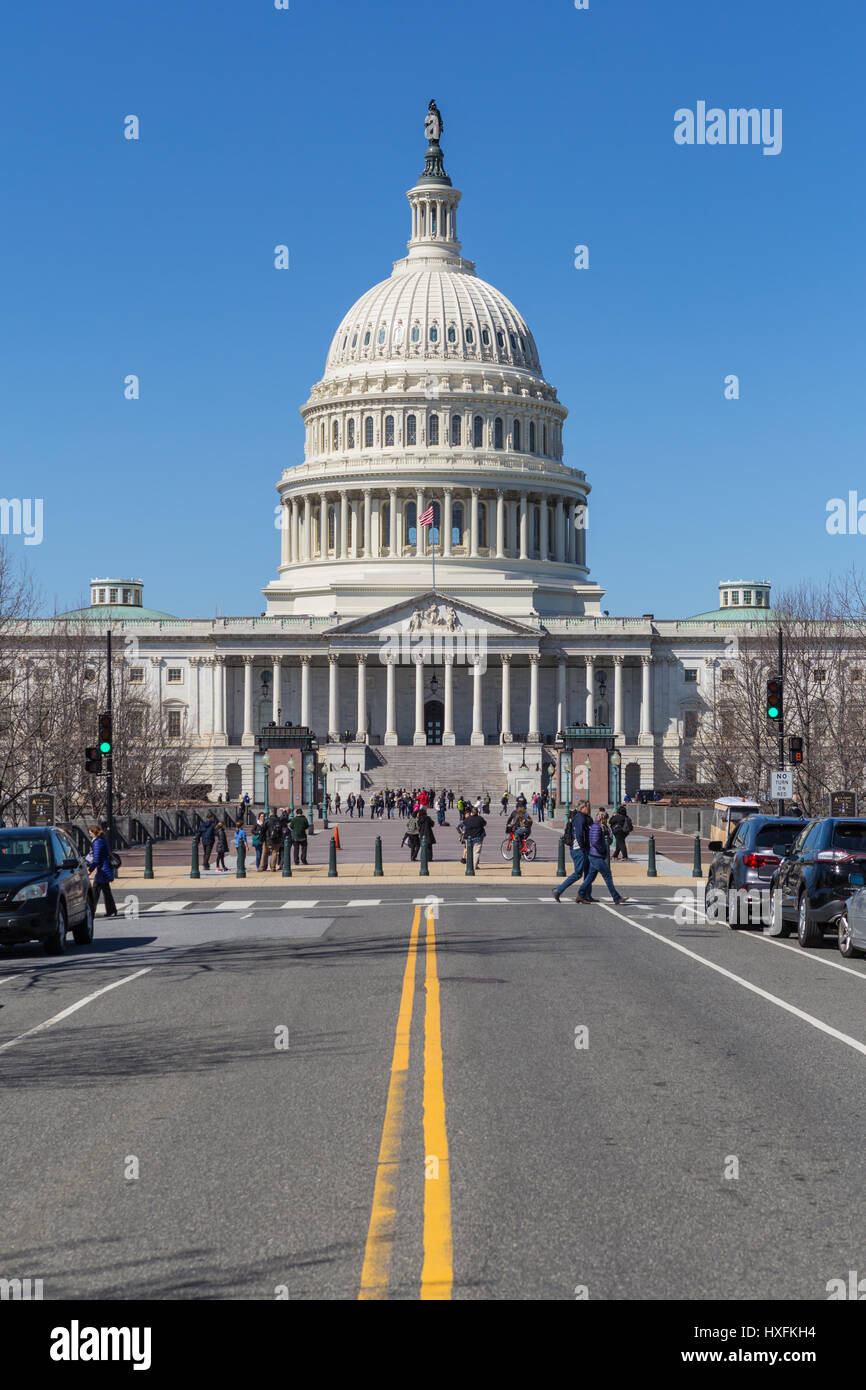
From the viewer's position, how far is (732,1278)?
6.59m

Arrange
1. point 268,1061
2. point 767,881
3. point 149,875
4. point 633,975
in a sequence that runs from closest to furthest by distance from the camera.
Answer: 1. point 268,1061
2. point 633,975
3. point 767,881
4. point 149,875

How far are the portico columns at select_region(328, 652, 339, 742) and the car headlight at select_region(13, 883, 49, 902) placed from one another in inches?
4164

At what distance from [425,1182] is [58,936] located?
1344 centimetres

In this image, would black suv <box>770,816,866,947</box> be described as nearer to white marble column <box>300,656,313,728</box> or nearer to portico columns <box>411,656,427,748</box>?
portico columns <box>411,656,427,748</box>

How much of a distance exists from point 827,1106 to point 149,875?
30034 mm

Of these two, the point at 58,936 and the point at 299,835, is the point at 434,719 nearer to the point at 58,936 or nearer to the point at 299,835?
the point at 299,835

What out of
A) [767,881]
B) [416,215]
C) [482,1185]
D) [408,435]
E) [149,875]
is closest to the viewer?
[482,1185]

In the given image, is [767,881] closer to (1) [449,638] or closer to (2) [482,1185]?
(2) [482,1185]

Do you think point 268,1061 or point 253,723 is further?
point 253,723

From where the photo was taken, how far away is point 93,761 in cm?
3975

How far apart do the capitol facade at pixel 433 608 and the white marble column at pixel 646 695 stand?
156mm

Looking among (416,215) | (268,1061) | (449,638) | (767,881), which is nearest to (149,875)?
(767,881)

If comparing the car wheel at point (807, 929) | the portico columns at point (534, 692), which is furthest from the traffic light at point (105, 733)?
the portico columns at point (534, 692)

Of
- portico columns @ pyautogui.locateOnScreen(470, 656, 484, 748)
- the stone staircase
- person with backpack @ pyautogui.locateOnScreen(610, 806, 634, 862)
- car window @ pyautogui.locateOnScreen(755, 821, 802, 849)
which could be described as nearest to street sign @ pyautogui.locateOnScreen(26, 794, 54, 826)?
person with backpack @ pyautogui.locateOnScreen(610, 806, 634, 862)
